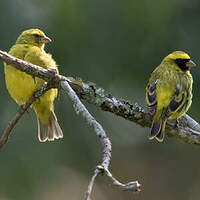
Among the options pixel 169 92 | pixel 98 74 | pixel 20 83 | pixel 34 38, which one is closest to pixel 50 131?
pixel 20 83

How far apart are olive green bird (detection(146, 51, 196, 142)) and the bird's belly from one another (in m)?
1.28

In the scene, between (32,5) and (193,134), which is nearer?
(193,134)

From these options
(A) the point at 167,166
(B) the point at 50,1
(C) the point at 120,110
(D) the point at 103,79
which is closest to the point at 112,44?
(D) the point at 103,79

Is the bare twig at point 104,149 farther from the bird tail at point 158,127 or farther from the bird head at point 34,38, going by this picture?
the bird head at point 34,38

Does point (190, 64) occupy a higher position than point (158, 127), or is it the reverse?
point (190, 64)

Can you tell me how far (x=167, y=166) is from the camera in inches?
344

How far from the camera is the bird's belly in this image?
5688 mm

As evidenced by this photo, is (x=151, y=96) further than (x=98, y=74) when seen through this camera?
No

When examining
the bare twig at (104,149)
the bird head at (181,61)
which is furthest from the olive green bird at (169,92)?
the bare twig at (104,149)

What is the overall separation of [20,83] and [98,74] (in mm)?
2210

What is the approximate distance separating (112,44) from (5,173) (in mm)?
2417

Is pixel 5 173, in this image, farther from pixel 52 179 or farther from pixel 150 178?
pixel 150 178

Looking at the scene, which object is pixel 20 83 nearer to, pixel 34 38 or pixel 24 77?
pixel 24 77

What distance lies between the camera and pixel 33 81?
5.68m
